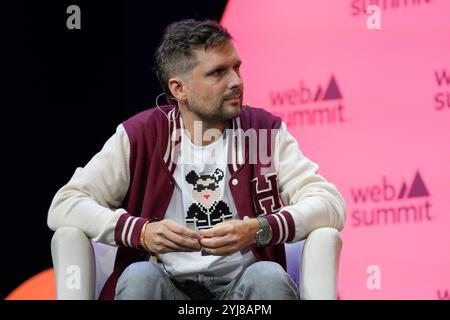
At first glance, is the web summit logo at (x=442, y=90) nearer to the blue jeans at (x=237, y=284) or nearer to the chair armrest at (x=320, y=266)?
the chair armrest at (x=320, y=266)

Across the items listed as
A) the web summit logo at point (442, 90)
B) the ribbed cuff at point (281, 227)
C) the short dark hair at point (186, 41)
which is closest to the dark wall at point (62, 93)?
the web summit logo at point (442, 90)

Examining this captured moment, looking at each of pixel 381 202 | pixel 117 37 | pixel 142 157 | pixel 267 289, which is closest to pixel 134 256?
pixel 142 157

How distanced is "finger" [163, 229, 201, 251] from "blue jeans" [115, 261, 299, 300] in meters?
0.10

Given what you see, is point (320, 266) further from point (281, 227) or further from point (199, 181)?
point (199, 181)

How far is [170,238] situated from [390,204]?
1473mm

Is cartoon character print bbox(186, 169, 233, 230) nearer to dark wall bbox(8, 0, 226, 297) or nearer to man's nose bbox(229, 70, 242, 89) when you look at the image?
man's nose bbox(229, 70, 242, 89)

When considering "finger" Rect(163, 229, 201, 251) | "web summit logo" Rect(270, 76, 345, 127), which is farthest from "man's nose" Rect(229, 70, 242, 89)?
"web summit logo" Rect(270, 76, 345, 127)

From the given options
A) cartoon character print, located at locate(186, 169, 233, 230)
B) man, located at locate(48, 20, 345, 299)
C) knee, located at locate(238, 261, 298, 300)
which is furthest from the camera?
cartoon character print, located at locate(186, 169, 233, 230)

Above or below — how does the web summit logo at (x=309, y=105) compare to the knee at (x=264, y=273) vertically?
above

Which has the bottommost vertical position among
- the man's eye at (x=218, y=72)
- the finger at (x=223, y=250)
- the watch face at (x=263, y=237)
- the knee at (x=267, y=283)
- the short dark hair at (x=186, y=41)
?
the knee at (x=267, y=283)

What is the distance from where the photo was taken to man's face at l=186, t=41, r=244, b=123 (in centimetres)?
277

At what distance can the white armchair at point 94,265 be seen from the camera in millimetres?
2520

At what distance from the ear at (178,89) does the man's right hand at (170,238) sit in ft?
1.65

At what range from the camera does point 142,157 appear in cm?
281
